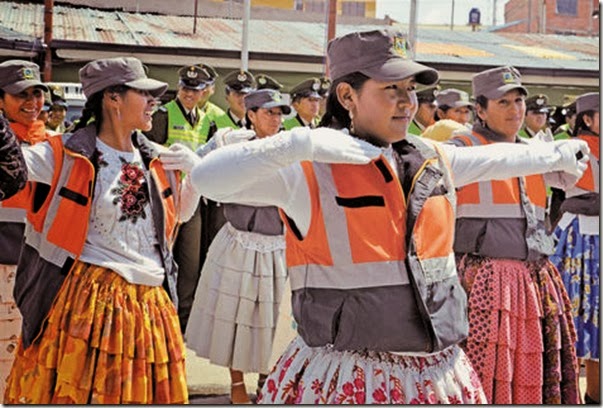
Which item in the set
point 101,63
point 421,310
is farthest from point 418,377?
point 101,63

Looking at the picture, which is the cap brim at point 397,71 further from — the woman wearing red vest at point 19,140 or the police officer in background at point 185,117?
the police officer in background at point 185,117

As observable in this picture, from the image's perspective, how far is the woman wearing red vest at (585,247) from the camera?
532 cm

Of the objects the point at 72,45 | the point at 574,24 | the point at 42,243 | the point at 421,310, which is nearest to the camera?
the point at 421,310

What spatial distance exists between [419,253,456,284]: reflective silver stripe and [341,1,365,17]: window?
36685mm

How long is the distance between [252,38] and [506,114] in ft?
33.6

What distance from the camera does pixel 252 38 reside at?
14.2m

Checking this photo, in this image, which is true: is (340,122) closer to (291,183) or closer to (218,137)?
(291,183)

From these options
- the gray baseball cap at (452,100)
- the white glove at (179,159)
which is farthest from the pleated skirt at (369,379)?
the gray baseball cap at (452,100)

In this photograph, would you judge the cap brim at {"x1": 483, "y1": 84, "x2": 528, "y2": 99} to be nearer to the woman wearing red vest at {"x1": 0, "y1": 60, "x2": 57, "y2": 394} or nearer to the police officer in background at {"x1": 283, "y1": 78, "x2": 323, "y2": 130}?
the woman wearing red vest at {"x1": 0, "y1": 60, "x2": 57, "y2": 394}

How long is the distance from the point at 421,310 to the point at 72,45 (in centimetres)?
931

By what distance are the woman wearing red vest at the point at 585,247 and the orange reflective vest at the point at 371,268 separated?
9.97 ft

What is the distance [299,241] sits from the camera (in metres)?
2.60

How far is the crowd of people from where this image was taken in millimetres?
2502

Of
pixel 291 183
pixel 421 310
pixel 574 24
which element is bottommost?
pixel 421 310
